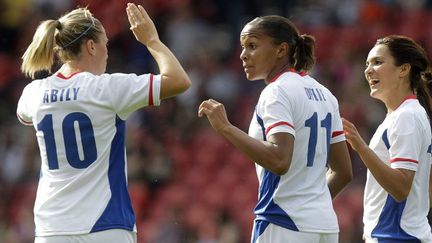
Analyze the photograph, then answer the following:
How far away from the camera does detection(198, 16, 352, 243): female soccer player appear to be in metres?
5.31

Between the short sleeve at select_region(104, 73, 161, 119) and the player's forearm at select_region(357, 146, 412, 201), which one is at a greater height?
the short sleeve at select_region(104, 73, 161, 119)

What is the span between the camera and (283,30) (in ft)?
18.5

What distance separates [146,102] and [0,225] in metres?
7.79

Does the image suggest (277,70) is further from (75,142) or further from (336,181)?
(75,142)

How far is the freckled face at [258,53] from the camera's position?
5.62m

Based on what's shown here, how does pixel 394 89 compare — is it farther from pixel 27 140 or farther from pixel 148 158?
pixel 27 140

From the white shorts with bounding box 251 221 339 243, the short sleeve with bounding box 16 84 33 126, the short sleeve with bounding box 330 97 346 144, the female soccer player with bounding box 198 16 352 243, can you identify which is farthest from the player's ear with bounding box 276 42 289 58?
the short sleeve with bounding box 16 84 33 126

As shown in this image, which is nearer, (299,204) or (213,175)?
(299,204)

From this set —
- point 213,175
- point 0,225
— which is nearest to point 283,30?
point 213,175

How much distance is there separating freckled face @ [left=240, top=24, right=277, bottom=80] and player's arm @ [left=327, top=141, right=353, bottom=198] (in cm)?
56

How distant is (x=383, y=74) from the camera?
238 inches

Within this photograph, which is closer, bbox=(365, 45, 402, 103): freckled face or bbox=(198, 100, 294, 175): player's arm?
bbox=(198, 100, 294, 175): player's arm

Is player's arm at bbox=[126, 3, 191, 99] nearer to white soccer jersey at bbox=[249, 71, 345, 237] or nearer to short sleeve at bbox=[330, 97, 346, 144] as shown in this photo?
white soccer jersey at bbox=[249, 71, 345, 237]

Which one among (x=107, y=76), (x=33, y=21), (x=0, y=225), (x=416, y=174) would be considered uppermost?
(x=33, y=21)
